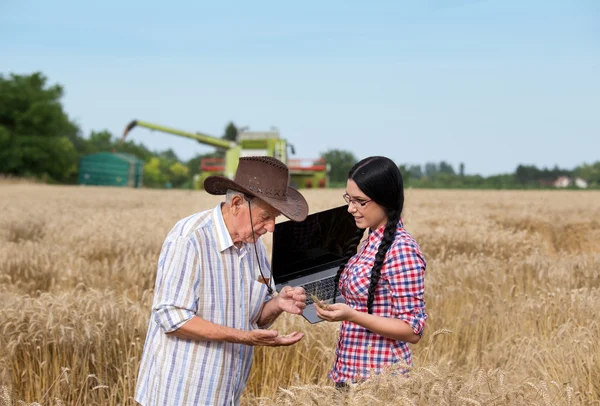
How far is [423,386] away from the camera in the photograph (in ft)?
7.98

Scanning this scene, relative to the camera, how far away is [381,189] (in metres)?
2.84

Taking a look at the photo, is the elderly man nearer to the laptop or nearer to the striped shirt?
the striped shirt

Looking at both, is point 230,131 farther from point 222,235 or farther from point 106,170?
point 222,235

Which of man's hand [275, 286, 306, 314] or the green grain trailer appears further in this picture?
the green grain trailer

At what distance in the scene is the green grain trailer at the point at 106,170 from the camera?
307ft

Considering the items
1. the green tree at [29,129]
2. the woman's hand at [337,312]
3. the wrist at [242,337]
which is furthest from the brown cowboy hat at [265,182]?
the green tree at [29,129]

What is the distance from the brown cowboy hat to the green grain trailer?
93.5 m

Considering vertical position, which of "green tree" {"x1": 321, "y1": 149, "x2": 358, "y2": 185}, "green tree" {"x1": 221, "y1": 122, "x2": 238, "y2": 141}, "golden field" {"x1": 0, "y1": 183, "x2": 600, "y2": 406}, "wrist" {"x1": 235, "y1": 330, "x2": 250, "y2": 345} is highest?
"green tree" {"x1": 221, "y1": 122, "x2": 238, "y2": 141}

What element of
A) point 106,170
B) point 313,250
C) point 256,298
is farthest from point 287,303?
point 106,170

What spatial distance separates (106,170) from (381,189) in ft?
318

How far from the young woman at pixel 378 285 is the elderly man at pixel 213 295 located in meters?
0.23

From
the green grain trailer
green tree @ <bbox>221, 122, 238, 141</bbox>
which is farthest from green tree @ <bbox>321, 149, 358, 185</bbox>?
the green grain trailer

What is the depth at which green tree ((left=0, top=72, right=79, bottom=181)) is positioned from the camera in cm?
7006

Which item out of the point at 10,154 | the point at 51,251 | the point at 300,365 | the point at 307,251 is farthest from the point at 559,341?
the point at 10,154
